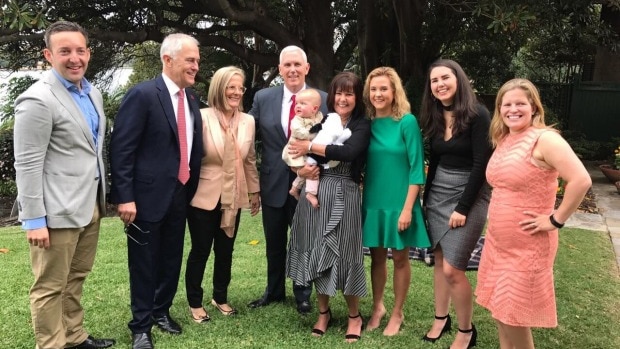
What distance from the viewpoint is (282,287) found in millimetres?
4273

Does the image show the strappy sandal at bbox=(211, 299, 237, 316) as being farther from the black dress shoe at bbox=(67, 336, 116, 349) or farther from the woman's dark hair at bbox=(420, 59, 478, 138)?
the woman's dark hair at bbox=(420, 59, 478, 138)

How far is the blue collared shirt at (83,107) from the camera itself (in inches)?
108

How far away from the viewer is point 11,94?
38.4ft

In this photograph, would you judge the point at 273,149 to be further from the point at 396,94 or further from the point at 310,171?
the point at 396,94

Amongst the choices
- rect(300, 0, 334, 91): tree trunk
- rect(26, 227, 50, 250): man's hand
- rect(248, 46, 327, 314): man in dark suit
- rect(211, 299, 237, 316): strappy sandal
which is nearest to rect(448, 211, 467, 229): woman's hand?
rect(248, 46, 327, 314): man in dark suit

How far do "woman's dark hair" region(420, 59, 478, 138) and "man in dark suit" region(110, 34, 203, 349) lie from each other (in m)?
1.50

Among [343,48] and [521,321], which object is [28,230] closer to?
[521,321]

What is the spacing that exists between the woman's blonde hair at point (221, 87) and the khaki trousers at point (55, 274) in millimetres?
1058

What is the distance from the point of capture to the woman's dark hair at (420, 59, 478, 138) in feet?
10.1

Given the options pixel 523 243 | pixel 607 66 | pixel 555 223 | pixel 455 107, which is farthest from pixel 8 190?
pixel 607 66

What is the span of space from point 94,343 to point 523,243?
2.76 m

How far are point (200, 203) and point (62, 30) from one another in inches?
53.9

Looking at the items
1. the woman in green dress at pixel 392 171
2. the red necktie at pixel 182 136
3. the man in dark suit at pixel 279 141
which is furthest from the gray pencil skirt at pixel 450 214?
the red necktie at pixel 182 136

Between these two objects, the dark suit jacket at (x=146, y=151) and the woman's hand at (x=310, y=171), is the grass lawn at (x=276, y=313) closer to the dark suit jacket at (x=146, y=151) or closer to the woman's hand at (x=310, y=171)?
the dark suit jacket at (x=146, y=151)
